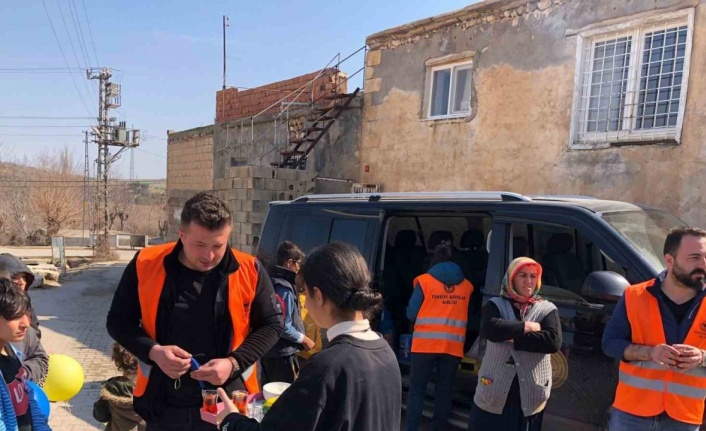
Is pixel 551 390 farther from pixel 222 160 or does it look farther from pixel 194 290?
pixel 222 160

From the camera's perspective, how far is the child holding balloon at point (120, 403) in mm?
3371

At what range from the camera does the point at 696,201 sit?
247 inches

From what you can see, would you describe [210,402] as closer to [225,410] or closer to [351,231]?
[225,410]

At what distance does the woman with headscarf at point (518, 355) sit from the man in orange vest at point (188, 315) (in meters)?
1.48

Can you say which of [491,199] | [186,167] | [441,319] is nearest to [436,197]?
[491,199]

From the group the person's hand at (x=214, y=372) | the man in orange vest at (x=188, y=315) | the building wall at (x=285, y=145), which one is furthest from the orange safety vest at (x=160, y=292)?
the building wall at (x=285, y=145)

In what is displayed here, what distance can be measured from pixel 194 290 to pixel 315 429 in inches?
40.9

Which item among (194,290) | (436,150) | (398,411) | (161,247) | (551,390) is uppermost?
(436,150)

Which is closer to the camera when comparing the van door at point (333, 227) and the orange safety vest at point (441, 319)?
the orange safety vest at point (441, 319)

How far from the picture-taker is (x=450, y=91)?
360 inches

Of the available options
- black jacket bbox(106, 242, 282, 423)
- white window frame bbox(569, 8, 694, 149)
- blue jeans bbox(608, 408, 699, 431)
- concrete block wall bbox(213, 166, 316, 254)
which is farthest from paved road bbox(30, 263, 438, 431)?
white window frame bbox(569, 8, 694, 149)

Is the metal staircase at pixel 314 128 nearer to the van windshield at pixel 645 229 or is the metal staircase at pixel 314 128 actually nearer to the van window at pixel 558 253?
the van window at pixel 558 253

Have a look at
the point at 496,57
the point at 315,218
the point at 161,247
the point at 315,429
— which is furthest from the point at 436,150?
the point at 315,429

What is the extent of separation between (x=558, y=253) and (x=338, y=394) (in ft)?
9.46
